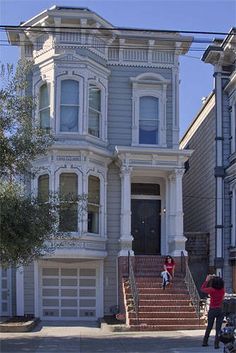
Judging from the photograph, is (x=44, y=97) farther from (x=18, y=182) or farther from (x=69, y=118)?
(x=18, y=182)

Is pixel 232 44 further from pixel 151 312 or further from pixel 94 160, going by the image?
pixel 151 312

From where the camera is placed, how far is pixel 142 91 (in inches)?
874

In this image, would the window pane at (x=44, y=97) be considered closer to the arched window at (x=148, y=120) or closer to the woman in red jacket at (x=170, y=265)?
the arched window at (x=148, y=120)

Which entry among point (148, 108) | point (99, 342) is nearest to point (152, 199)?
point (148, 108)

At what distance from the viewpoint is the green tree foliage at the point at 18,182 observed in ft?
40.7

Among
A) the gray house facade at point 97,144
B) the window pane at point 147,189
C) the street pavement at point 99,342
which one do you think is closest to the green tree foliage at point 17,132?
the street pavement at point 99,342

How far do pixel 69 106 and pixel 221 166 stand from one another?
6.09 m

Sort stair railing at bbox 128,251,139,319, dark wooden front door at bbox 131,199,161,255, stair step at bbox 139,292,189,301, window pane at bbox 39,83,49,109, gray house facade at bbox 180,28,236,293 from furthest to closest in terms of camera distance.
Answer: dark wooden front door at bbox 131,199,161,255 < gray house facade at bbox 180,28,236,293 < window pane at bbox 39,83,49,109 < stair step at bbox 139,292,189,301 < stair railing at bbox 128,251,139,319

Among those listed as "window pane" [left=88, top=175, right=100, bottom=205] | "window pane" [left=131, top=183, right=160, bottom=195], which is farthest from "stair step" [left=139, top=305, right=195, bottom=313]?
"window pane" [left=131, top=183, right=160, bottom=195]

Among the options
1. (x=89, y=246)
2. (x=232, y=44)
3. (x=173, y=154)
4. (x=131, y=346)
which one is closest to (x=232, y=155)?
(x=173, y=154)

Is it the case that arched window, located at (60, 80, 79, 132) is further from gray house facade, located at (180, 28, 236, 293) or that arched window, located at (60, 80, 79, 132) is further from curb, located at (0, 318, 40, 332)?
curb, located at (0, 318, 40, 332)

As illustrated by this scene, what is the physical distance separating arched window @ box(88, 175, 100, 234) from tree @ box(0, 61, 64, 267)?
262 inches

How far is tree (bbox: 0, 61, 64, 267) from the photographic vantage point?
12.4 meters

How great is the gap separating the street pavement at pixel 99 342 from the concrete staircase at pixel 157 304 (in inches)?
25.9
